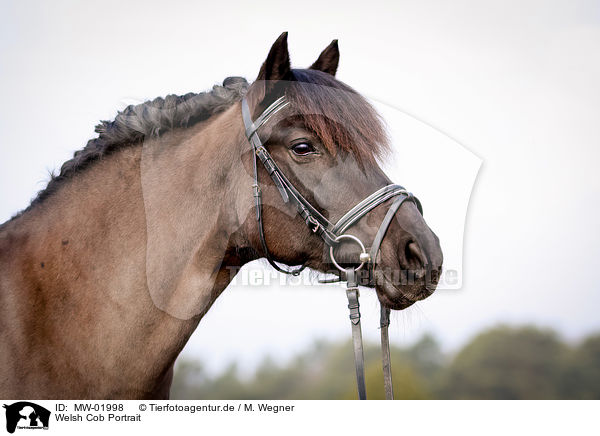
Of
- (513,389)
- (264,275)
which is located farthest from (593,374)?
(264,275)

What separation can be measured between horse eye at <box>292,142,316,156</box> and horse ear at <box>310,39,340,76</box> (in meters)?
0.77

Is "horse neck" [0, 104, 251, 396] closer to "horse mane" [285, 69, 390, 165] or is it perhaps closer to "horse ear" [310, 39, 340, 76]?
"horse mane" [285, 69, 390, 165]

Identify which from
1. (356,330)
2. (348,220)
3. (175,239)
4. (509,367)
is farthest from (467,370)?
(175,239)

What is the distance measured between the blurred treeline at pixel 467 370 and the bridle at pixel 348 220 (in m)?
45.8

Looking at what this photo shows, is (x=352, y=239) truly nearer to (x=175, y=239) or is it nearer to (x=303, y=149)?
(x=303, y=149)

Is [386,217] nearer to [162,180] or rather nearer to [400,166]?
[400,166]

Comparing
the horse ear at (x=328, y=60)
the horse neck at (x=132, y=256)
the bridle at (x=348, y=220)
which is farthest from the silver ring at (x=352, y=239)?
the horse ear at (x=328, y=60)

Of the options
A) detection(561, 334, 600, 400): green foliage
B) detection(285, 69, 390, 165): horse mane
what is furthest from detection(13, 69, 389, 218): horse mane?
detection(561, 334, 600, 400): green foliage

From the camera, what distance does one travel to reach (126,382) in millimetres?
2512

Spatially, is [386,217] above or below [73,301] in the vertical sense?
above

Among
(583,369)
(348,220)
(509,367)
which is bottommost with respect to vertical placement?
(509,367)

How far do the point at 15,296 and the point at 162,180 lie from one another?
1084 mm

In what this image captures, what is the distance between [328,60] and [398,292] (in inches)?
65.4
